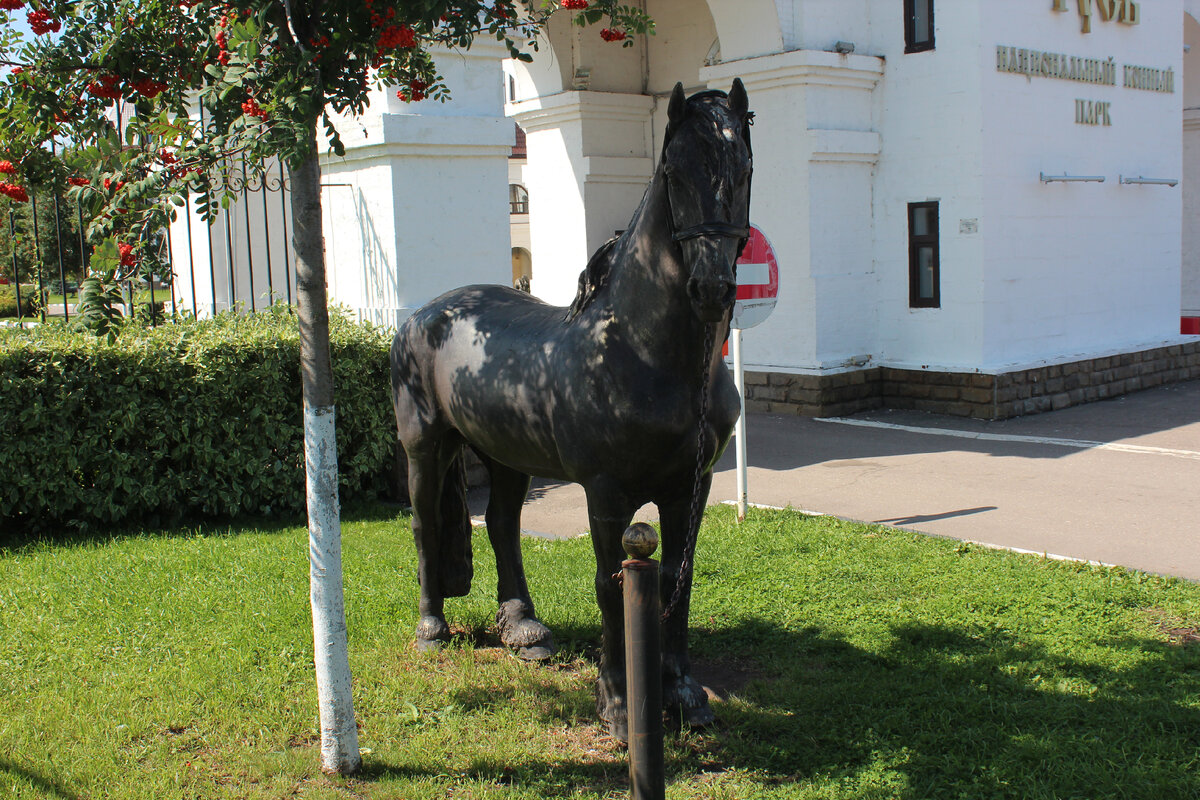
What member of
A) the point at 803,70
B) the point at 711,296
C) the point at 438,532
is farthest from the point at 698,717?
the point at 803,70

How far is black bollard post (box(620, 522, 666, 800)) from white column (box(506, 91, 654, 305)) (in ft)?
35.8

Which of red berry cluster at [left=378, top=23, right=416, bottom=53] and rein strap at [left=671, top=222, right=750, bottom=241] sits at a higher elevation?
red berry cluster at [left=378, top=23, right=416, bottom=53]

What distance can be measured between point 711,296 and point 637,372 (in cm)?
59

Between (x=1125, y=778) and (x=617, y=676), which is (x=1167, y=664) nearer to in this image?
(x=1125, y=778)

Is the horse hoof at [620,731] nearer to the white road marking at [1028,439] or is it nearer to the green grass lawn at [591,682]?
the green grass lawn at [591,682]

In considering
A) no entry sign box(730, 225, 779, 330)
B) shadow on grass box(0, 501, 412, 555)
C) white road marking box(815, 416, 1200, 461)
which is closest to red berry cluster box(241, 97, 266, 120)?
no entry sign box(730, 225, 779, 330)

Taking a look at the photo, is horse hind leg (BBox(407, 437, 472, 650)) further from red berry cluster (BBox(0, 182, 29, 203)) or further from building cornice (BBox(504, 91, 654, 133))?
building cornice (BBox(504, 91, 654, 133))

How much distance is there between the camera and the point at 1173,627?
4.93m

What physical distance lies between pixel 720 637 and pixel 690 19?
11.3m

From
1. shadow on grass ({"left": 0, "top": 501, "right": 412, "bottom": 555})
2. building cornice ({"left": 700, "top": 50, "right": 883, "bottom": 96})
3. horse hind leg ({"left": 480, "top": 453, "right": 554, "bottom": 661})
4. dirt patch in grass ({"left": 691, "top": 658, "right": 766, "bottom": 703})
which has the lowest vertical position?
dirt patch in grass ({"left": 691, "top": 658, "right": 766, "bottom": 703})

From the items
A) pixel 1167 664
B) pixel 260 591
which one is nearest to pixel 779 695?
pixel 1167 664

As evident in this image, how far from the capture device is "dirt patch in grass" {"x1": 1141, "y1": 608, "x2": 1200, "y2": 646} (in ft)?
15.6

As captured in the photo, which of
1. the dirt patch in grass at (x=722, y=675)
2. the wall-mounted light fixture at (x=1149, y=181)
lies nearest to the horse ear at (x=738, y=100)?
the dirt patch in grass at (x=722, y=675)

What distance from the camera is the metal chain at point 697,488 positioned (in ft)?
11.6
